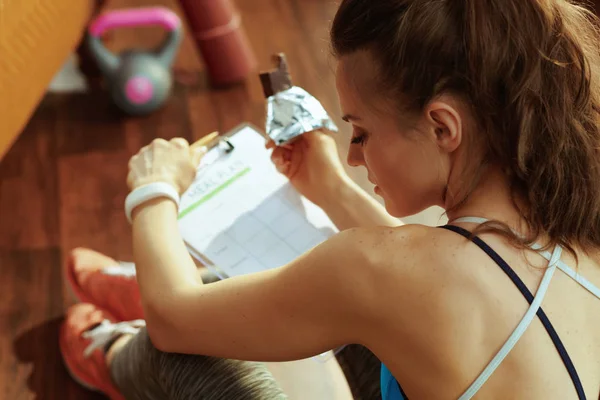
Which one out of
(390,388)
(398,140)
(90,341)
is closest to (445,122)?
(398,140)

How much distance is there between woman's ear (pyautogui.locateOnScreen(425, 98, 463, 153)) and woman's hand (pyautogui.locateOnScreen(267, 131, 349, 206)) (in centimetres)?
37

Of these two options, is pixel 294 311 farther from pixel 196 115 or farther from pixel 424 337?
pixel 196 115

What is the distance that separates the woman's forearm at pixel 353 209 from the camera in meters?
0.96

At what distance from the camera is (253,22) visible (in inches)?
74.1

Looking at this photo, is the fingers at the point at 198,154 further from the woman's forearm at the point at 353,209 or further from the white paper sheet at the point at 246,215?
the woman's forearm at the point at 353,209

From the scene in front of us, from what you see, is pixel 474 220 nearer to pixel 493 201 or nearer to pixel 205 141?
pixel 493 201

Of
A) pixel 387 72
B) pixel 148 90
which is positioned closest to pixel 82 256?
pixel 148 90

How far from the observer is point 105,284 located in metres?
1.21

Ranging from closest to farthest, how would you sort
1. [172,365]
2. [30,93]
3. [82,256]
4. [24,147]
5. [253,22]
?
[172,365] → [30,93] → [82,256] → [24,147] → [253,22]

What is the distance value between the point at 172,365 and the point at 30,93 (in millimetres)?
603

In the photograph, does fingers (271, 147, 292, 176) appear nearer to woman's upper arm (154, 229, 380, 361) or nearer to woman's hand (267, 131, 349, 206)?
woman's hand (267, 131, 349, 206)

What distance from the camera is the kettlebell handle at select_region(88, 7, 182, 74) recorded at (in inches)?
60.9

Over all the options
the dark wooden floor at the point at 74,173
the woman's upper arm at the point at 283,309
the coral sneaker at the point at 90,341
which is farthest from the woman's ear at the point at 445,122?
the coral sneaker at the point at 90,341

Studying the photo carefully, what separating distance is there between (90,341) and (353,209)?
518 mm
